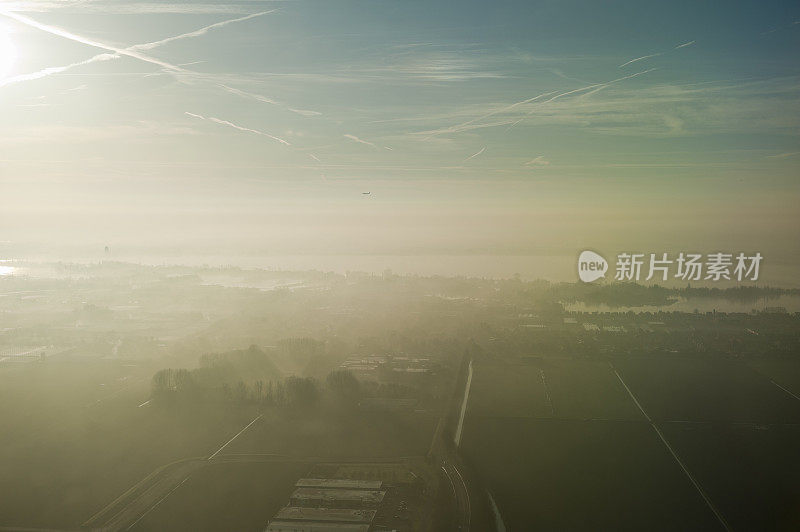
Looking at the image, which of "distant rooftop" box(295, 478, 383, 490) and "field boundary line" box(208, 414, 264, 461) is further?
"field boundary line" box(208, 414, 264, 461)

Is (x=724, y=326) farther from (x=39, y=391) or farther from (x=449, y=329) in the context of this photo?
(x=39, y=391)

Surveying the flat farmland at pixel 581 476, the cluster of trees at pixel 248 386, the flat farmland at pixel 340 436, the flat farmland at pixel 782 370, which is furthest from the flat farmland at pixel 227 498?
the flat farmland at pixel 782 370

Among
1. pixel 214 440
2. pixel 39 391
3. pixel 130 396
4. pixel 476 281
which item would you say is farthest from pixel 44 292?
pixel 476 281

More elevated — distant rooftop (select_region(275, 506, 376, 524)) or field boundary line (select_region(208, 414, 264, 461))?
field boundary line (select_region(208, 414, 264, 461))

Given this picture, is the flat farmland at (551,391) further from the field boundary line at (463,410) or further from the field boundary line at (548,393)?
the field boundary line at (463,410)

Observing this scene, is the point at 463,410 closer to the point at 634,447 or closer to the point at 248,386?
the point at 634,447

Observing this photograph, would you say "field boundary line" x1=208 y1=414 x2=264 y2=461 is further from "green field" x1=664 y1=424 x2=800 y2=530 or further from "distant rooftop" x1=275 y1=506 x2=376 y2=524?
"green field" x1=664 y1=424 x2=800 y2=530

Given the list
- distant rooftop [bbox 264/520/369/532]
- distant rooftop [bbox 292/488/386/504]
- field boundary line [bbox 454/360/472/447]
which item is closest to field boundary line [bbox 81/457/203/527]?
distant rooftop [bbox 292/488/386/504]
